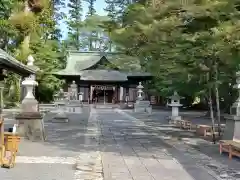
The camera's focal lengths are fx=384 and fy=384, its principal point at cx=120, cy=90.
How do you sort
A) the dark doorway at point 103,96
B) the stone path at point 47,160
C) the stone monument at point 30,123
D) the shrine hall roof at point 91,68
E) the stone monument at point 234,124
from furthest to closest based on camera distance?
the dark doorway at point 103,96 < the shrine hall roof at point 91,68 < the stone monument at point 30,123 < the stone monument at point 234,124 < the stone path at point 47,160

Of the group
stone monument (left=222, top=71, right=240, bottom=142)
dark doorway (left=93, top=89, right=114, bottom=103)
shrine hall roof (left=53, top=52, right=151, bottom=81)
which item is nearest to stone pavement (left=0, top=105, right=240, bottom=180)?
stone monument (left=222, top=71, right=240, bottom=142)

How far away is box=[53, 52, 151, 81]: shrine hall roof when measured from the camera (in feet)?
156

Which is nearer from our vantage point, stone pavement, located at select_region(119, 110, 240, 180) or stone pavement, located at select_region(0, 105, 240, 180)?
stone pavement, located at select_region(0, 105, 240, 180)

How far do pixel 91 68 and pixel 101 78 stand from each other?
Answer: 11.9ft

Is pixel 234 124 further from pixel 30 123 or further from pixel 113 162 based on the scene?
pixel 30 123

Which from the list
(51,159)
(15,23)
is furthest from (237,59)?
(15,23)

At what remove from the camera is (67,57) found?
54219 millimetres

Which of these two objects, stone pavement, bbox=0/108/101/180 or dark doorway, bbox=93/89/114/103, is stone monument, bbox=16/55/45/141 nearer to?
stone pavement, bbox=0/108/101/180

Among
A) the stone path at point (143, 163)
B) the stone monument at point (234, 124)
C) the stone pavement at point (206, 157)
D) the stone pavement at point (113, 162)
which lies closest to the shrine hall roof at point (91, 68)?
the stone pavement at point (206, 157)

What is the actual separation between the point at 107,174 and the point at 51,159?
2.28 meters

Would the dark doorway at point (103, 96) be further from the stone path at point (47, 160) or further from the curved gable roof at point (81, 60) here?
the stone path at point (47, 160)

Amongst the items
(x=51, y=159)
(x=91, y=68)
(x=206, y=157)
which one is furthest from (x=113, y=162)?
(x=91, y=68)

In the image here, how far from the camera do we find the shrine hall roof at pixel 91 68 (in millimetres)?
47656

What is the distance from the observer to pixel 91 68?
168ft
